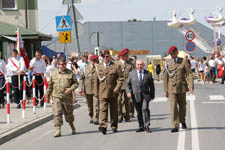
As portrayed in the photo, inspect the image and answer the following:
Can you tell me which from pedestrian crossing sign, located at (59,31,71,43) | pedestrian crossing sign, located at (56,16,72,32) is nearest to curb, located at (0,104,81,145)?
pedestrian crossing sign, located at (59,31,71,43)

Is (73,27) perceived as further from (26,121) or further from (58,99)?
(58,99)

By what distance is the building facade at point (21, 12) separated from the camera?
3794 cm

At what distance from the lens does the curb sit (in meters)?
10.9

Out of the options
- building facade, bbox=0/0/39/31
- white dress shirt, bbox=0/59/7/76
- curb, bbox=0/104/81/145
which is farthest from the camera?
building facade, bbox=0/0/39/31

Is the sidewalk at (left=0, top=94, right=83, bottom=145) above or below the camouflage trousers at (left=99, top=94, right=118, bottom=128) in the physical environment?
below

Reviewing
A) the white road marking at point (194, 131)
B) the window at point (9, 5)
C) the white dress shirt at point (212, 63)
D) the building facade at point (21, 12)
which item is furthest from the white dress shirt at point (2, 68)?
the window at point (9, 5)

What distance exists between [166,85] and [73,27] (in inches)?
407

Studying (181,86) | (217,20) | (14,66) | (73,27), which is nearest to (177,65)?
(181,86)

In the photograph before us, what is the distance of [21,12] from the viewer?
38406 millimetres

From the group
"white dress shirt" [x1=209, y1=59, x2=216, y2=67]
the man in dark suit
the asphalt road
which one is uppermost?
"white dress shirt" [x1=209, y1=59, x2=216, y2=67]

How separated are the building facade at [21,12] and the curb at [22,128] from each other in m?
23.9

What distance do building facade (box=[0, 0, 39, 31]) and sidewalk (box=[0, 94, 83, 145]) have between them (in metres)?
21.5

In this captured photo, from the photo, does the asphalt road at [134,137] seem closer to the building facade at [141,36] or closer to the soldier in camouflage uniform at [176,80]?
the soldier in camouflage uniform at [176,80]

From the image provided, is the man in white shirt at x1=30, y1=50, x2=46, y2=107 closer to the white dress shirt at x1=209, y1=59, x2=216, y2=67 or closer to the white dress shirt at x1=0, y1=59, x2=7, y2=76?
the white dress shirt at x1=0, y1=59, x2=7, y2=76
